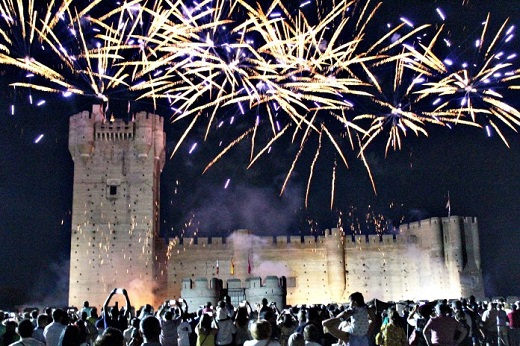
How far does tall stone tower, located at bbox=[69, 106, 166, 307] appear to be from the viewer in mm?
31094

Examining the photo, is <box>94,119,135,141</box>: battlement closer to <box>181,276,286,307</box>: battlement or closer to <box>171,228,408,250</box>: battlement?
<box>171,228,408,250</box>: battlement

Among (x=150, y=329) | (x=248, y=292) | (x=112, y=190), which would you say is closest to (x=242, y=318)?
(x=150, y=329)

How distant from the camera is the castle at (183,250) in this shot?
103 feet

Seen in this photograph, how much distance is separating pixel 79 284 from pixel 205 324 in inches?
996

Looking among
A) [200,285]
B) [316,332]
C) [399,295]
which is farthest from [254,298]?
[316,332]

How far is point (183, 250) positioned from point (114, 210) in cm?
387

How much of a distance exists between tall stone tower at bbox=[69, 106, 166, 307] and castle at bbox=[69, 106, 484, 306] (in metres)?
0.05

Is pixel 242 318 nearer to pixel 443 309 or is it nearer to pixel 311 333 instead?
pixel 443 309

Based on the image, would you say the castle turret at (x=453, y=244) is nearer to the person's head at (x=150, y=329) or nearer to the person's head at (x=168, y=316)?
the person's head at (x=168, y=316)

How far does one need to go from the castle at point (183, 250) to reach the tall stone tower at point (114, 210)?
0.05 m

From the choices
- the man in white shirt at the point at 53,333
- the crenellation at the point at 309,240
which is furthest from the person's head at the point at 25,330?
the crenellation at the point at 309,240

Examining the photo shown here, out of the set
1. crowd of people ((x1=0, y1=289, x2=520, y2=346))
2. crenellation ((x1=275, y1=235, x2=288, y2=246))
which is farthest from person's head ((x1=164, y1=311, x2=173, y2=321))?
crenellation ((x1=275, y1=235, x2=288, y2=246))

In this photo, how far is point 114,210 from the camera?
31.8 metres

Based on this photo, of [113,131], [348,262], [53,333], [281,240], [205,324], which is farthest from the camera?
[348,262]
